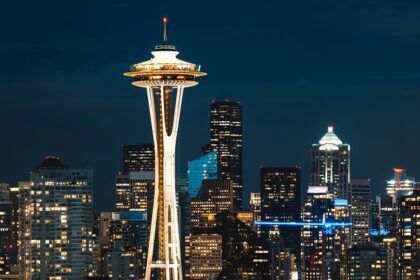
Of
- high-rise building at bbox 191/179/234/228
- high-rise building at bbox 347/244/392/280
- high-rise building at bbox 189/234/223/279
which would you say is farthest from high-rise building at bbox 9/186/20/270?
high-rise building at bbox 347/244/392/280

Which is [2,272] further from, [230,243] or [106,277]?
[230,243]

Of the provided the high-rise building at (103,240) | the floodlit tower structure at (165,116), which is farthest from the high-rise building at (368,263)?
the floodlit tower structure at (165,116)

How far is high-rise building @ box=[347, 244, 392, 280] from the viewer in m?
129

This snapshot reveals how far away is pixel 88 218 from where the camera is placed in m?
116

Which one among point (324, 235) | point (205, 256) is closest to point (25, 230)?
point (205, 256)

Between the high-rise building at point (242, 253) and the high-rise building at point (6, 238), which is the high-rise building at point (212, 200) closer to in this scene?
the high-rise building at point (242, 253)

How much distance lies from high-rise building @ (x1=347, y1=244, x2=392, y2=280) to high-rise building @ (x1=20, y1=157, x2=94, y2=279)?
22195mm

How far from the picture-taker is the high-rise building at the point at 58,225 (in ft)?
369

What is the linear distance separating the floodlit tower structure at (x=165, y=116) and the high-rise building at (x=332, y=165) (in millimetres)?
98528

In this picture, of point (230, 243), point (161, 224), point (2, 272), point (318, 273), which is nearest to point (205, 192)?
point (318, 273)

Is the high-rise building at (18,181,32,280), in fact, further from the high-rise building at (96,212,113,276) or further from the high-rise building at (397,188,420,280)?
the high-rise building at (397,188,420,280)

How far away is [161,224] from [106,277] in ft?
147

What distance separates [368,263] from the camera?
130 metres

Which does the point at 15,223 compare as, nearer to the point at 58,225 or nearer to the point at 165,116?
the point at 58,225
